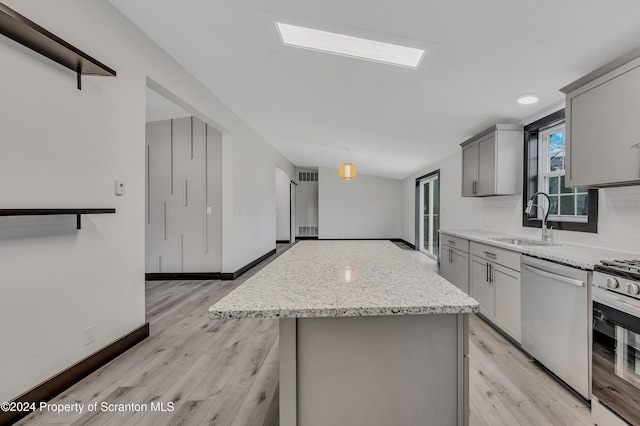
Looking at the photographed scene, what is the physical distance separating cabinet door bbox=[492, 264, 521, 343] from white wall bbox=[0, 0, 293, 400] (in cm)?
331

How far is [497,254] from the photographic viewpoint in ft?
8.38

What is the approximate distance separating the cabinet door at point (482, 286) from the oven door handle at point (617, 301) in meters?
1.20

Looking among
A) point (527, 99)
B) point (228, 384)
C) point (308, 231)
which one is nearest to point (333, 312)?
point (228, 384)

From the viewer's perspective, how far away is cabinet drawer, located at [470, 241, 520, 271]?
230cm

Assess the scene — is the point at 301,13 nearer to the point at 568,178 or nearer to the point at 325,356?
the point at 325,356

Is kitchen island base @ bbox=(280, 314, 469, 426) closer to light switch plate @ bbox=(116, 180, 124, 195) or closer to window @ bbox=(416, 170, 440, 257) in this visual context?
light switch plate @ bbox=(116, 180, 124, 195)

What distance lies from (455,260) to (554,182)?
4.48 ft

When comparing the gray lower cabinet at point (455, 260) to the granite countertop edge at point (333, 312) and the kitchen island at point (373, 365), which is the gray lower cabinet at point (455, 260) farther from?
the granite countertop edge at point (333, 312)

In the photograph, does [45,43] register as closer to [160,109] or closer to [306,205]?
[160,109]

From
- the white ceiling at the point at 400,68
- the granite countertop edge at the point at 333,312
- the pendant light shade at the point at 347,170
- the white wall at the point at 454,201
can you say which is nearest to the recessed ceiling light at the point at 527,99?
the white ceiling at the point at 400,68

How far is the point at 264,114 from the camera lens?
172 inches

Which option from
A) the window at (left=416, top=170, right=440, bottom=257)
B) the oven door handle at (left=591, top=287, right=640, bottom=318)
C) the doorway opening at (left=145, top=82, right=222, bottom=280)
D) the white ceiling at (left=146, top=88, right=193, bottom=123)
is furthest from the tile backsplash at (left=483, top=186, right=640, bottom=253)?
the white ceiling at (left=146, top=88, right=193, bottom=123)

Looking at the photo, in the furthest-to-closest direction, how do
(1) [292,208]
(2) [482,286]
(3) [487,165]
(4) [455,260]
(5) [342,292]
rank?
(1) [292,208] → (4) [455,260] → (3) [487,165] → (2) [482,286] → (5) [342,292]

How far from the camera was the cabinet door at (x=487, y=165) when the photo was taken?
3160 mm
